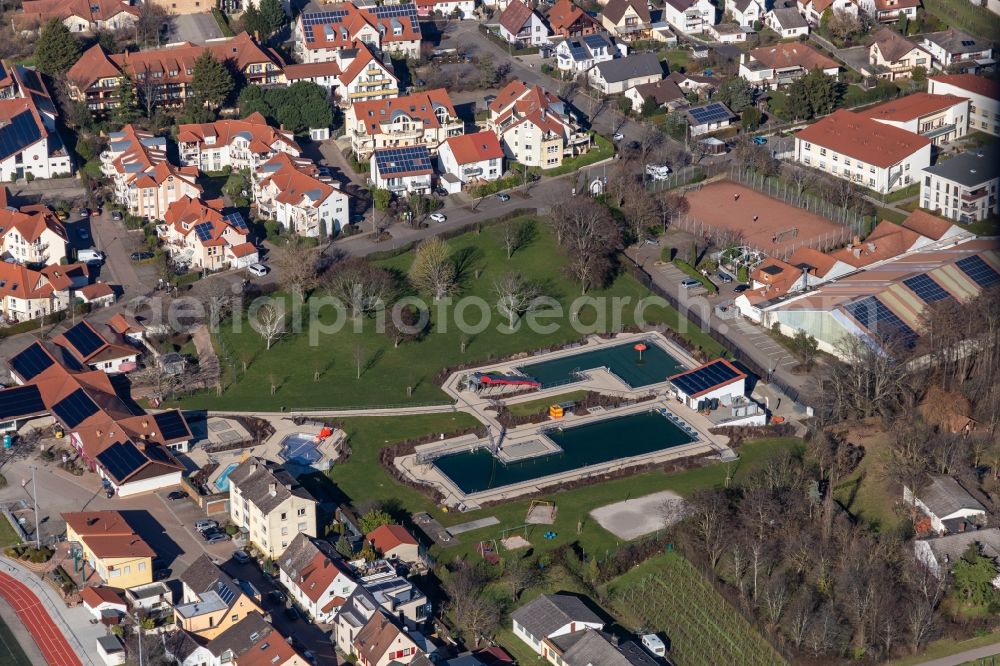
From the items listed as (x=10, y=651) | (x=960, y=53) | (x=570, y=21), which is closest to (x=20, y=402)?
(x=10, y=651)

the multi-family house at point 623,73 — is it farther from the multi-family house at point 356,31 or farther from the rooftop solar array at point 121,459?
the rooftop solar array at point 121,459

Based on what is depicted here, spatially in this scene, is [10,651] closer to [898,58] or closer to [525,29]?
[525,29]

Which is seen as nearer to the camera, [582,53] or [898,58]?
[898,58]

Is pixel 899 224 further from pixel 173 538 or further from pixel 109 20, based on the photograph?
pixel 109 20

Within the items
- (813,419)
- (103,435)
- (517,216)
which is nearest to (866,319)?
(813,419)

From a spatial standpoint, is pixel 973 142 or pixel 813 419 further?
pixel 973 142

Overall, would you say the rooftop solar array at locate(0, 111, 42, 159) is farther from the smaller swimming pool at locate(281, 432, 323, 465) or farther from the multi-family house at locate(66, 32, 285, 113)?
the smaller swimming pool at locate(281, 432, 323, 465)
